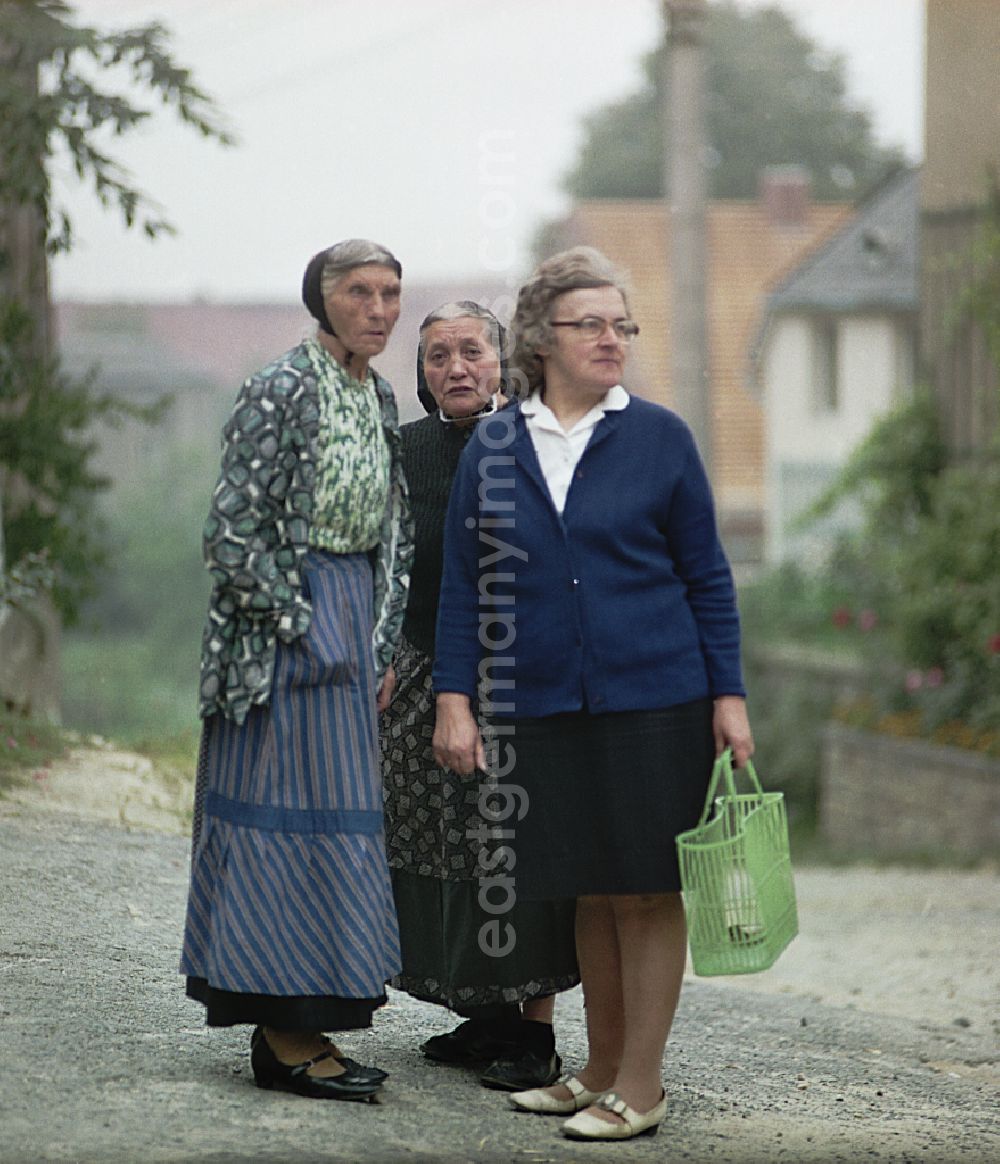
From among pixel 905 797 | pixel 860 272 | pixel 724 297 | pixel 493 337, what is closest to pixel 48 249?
pixel 493 337

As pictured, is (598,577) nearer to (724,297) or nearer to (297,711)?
(297,711)

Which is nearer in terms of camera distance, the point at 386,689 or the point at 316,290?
the point at 316,290

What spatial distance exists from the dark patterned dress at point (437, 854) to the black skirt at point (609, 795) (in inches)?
11.0

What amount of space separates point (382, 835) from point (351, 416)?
859mm

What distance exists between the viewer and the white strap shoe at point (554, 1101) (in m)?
4.06

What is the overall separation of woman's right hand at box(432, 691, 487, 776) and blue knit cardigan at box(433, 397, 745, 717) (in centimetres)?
3

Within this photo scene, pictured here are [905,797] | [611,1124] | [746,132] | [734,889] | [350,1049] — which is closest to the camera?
[734,889]

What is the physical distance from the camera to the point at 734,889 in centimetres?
368

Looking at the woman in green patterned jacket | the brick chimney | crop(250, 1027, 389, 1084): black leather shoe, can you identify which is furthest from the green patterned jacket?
the brick chimney

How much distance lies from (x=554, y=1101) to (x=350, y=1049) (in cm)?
72

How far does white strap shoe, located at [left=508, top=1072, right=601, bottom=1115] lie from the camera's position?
4.06 metres

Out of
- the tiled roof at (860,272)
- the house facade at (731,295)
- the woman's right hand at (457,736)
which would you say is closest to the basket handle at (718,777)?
the woman's right hand at (457,736)

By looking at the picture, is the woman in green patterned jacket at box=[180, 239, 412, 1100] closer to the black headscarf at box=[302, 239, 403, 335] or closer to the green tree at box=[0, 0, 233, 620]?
the black headscarf at box=[302, 239, 403, 335]

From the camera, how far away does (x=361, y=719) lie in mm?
3920
